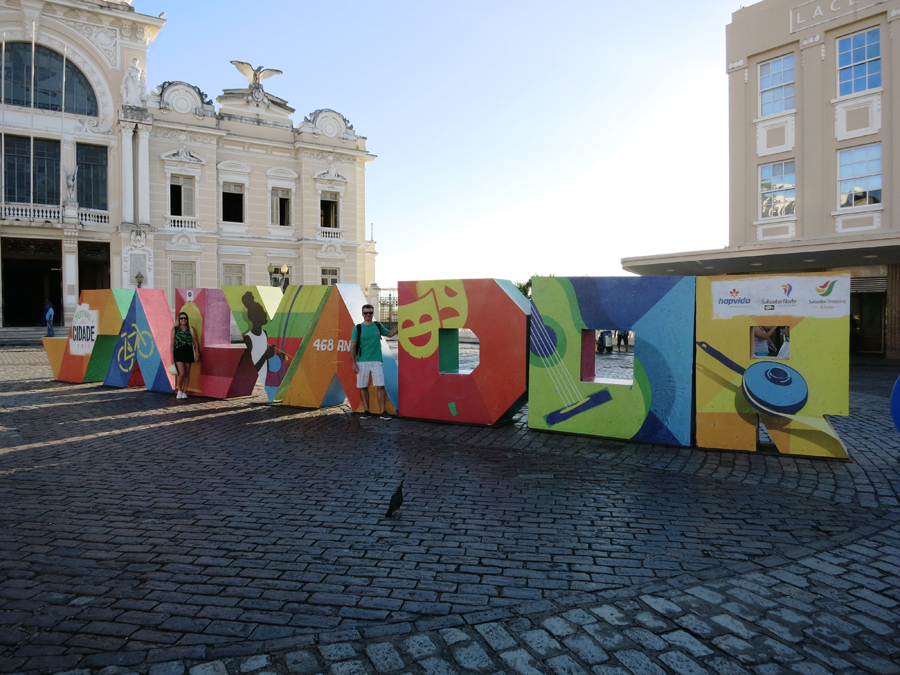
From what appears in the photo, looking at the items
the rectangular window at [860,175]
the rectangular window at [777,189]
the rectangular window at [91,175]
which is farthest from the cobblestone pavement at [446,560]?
the rectangular window at [91,175]

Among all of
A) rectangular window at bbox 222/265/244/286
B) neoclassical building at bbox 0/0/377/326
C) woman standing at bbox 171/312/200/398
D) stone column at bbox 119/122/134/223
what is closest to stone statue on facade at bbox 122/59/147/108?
neoclassical building at bbox 0/0/377/326

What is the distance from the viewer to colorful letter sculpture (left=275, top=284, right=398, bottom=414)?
9.94m

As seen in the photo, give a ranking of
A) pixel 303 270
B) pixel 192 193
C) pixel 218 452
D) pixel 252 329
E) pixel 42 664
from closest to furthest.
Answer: pixel 42 664
pixel 218 452
pixel 252 329
pixel 192 193
pixel 303 270

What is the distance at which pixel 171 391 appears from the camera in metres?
11.9

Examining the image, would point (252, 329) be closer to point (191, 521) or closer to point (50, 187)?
point (191, 521)

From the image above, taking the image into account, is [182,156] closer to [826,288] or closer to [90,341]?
[90,341]

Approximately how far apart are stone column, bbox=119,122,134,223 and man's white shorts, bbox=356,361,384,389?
23995mm

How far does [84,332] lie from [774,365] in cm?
1404

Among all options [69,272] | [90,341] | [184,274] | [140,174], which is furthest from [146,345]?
[140,174]

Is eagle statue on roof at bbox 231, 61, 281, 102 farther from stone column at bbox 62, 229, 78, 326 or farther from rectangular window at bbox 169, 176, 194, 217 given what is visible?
stone column at bbox 62, 229, 78, 326

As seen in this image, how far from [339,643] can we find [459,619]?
66 centimetres

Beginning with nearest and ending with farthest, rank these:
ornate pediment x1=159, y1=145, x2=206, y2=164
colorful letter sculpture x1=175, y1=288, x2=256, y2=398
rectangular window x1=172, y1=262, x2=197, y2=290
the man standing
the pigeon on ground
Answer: the pigeon on ground → the man standing → colorful letter sculpture x1=175, y1=288, x2=256, y2=398 → ornate pediment x1=159, y1=145, x2=206, y2=164 → rectangular window x1=172, y1=262, x2=197, y2=290

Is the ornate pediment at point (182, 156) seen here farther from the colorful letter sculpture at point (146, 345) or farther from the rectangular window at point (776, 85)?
the rectangular window at point (776, 85)

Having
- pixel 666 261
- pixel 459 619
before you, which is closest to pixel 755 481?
pixel 459 619
